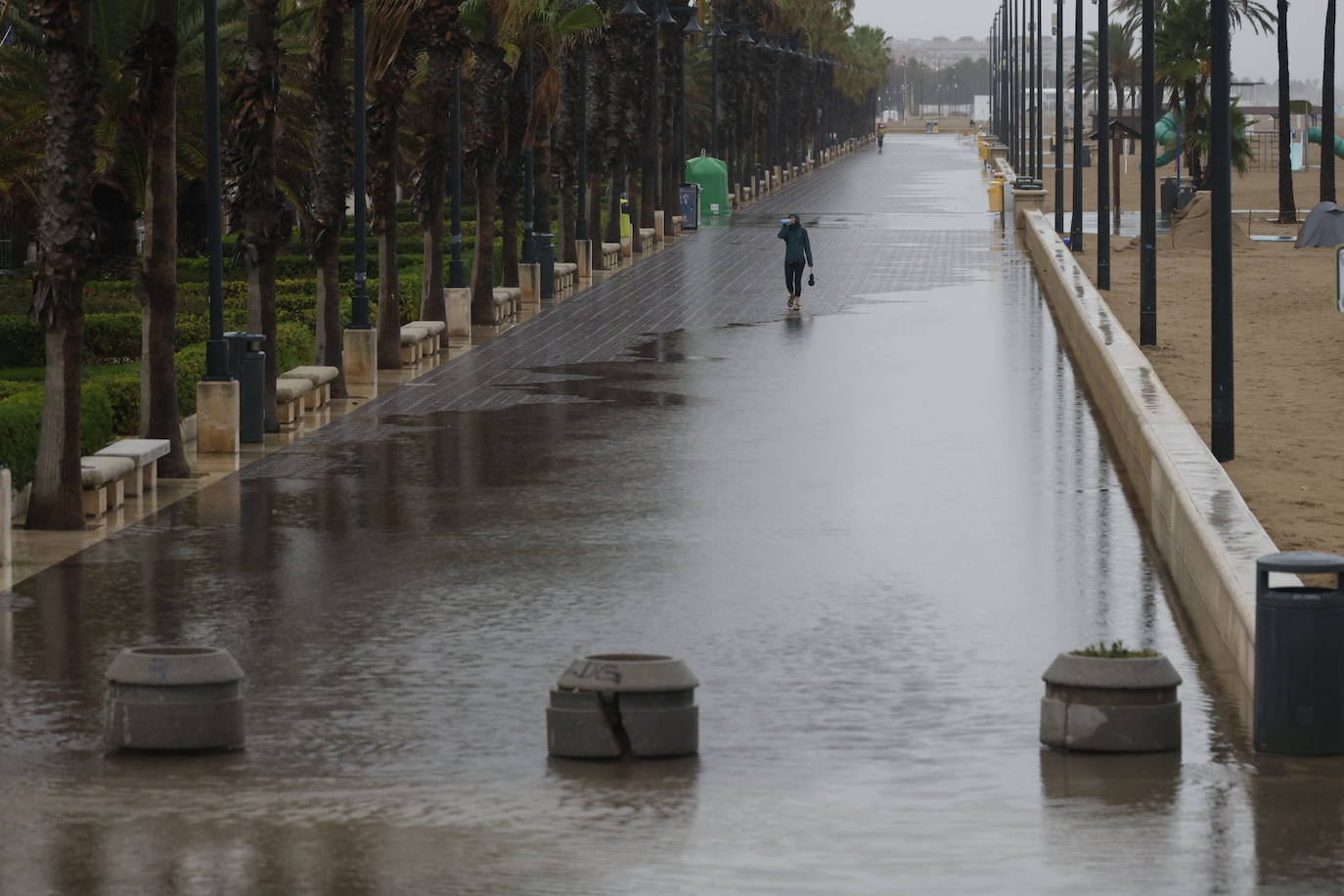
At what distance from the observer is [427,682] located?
13133 millimetres

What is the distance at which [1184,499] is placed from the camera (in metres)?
16.7

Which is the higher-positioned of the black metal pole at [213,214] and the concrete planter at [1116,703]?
the black metal pole at [213,214]

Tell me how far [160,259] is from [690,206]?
1884 inches

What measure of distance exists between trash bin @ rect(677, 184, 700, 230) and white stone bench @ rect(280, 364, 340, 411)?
4208 cm

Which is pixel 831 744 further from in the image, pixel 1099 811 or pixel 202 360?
pixel 202 360

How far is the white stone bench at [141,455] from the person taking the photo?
20.4 m

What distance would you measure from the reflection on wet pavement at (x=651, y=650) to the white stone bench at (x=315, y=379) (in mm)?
718

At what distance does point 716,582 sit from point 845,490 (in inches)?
186

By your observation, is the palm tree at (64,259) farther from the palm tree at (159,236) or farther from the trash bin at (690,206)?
the trash bin at (690,206)

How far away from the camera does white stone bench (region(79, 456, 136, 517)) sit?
19.2 metres

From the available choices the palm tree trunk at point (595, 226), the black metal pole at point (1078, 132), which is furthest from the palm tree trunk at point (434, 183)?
the black metal pole at point (1078, 132)

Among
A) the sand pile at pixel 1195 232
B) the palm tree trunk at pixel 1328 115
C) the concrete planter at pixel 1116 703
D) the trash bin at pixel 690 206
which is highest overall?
the palm tree trunk at pixel 1328 115

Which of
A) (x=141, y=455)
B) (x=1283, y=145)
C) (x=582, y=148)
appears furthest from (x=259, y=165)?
(x=1283, y=145)

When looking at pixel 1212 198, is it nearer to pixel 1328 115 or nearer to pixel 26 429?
pixel 26 429
